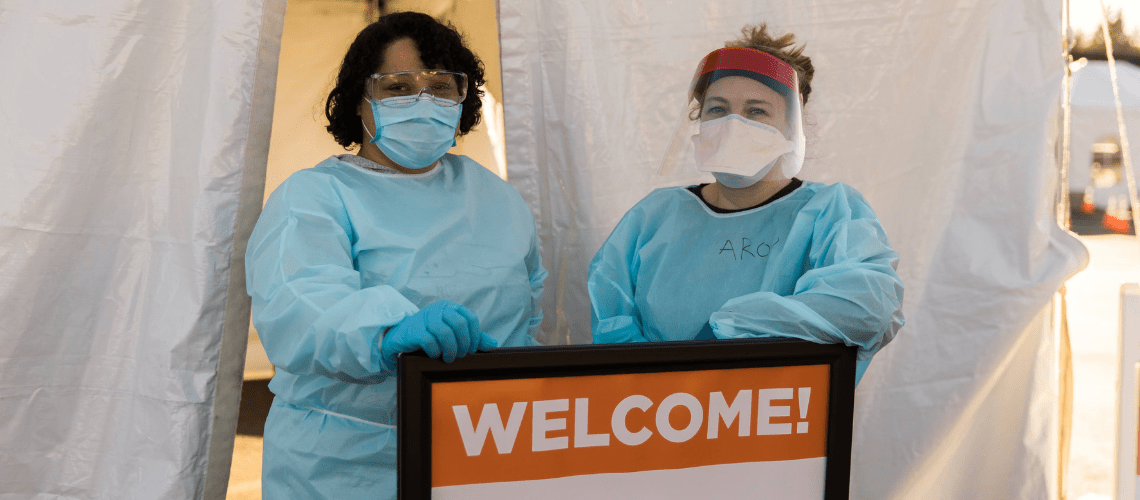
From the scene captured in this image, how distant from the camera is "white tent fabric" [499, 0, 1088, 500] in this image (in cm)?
185

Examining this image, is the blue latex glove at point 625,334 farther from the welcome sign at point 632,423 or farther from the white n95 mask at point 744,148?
the welcome sign at point 632,423

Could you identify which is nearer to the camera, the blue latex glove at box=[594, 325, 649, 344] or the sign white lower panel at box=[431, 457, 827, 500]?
the sign white lower panel at box=[431, 457, 827, 500]

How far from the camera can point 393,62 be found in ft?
4.65

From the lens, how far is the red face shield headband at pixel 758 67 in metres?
1.31

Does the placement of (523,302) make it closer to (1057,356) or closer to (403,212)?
(403,212)

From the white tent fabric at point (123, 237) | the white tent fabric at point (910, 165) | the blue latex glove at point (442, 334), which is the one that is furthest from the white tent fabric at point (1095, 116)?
the white tent fabric at point (123, 237)

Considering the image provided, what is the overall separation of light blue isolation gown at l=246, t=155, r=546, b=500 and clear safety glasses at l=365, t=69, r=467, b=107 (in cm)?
14

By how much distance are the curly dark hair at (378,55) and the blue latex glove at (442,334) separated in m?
0.68

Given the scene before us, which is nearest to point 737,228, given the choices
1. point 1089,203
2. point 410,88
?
point 410,88

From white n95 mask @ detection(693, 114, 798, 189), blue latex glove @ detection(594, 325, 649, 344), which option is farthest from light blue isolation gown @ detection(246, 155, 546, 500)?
white n95 mask @ detection(693, 114, 798, 189)

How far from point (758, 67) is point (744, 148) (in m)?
0.15

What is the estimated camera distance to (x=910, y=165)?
1891mm

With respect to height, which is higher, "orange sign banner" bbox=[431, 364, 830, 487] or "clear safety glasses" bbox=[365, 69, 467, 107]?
→ "clear safety glasses" bbox=[365, 69, 467, 107]

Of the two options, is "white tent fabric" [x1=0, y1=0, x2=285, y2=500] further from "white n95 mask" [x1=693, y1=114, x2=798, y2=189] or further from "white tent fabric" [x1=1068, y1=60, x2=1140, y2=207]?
"white tent fabric" [x1=1068, y1=60, x2=1140, y2=207]
